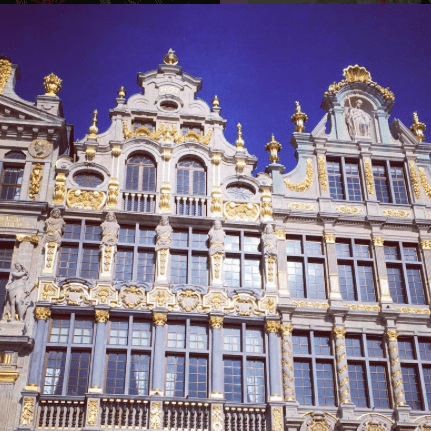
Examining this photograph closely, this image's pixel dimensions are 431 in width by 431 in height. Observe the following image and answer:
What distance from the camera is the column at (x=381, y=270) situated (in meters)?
21.4

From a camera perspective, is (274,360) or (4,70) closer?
(274,360)

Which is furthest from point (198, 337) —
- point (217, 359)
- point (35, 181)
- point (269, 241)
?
point (35, 181)

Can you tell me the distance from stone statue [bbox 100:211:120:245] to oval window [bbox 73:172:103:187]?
1.47 meters

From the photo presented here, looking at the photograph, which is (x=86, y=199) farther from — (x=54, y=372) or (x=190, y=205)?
(x=54, y=372)

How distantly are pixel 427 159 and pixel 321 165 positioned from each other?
12.7 feet

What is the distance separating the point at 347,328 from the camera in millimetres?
20766

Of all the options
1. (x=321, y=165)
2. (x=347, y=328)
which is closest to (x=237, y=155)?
(x=321, y=165)

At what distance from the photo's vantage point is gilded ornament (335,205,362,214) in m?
22.8

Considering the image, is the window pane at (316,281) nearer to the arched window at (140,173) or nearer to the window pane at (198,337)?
the window pane at (198,337)

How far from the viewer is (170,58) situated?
2509 cm

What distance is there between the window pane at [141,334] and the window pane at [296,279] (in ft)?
14.6

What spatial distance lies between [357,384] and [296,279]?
3.55 m

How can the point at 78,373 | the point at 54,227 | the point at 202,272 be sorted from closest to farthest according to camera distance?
the point at 78,373 < the point at 54,227 < the point at 202,272

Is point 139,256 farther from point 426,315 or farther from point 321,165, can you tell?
point 426,315
